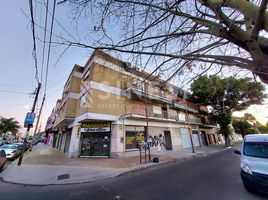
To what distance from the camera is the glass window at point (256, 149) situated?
4.27 meters

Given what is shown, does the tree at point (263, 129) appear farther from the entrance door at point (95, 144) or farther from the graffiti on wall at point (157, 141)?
the entrance door at point (95, 144)

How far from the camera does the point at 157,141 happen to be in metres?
16.3

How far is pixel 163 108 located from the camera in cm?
1917

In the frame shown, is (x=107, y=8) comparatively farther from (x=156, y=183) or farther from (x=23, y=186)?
(x=23, y=186)

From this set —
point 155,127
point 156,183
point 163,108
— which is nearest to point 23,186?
point 156,183

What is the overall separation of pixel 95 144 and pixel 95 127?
158cm

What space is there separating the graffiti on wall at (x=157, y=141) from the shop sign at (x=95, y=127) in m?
5.14

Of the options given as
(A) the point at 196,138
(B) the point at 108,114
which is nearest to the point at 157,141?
(B) the point at 108,114

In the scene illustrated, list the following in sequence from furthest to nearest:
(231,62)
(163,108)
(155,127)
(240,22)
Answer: (163,108) → (155,127) → (240,22) → (231,62)

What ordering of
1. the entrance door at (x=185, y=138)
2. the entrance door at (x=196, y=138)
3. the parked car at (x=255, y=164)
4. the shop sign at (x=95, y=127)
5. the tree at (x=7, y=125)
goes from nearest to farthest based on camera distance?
the parked car at (x=255, y=164), the shop sign at (x=95, y=127), the entrance door at (x=185, y=138), the entrance door at (x=196, y=138), the tree at (x=7, y=125)

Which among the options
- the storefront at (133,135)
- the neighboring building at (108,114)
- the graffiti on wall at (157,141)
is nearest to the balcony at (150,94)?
the neighboring building at (108,114)

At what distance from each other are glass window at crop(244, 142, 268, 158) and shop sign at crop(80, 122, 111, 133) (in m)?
10.5

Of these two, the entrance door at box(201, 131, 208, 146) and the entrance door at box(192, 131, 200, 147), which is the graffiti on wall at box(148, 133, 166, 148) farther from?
the entrance door at box(201, 131, 208, 146)

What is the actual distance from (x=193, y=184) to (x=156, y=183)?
4.51ft
